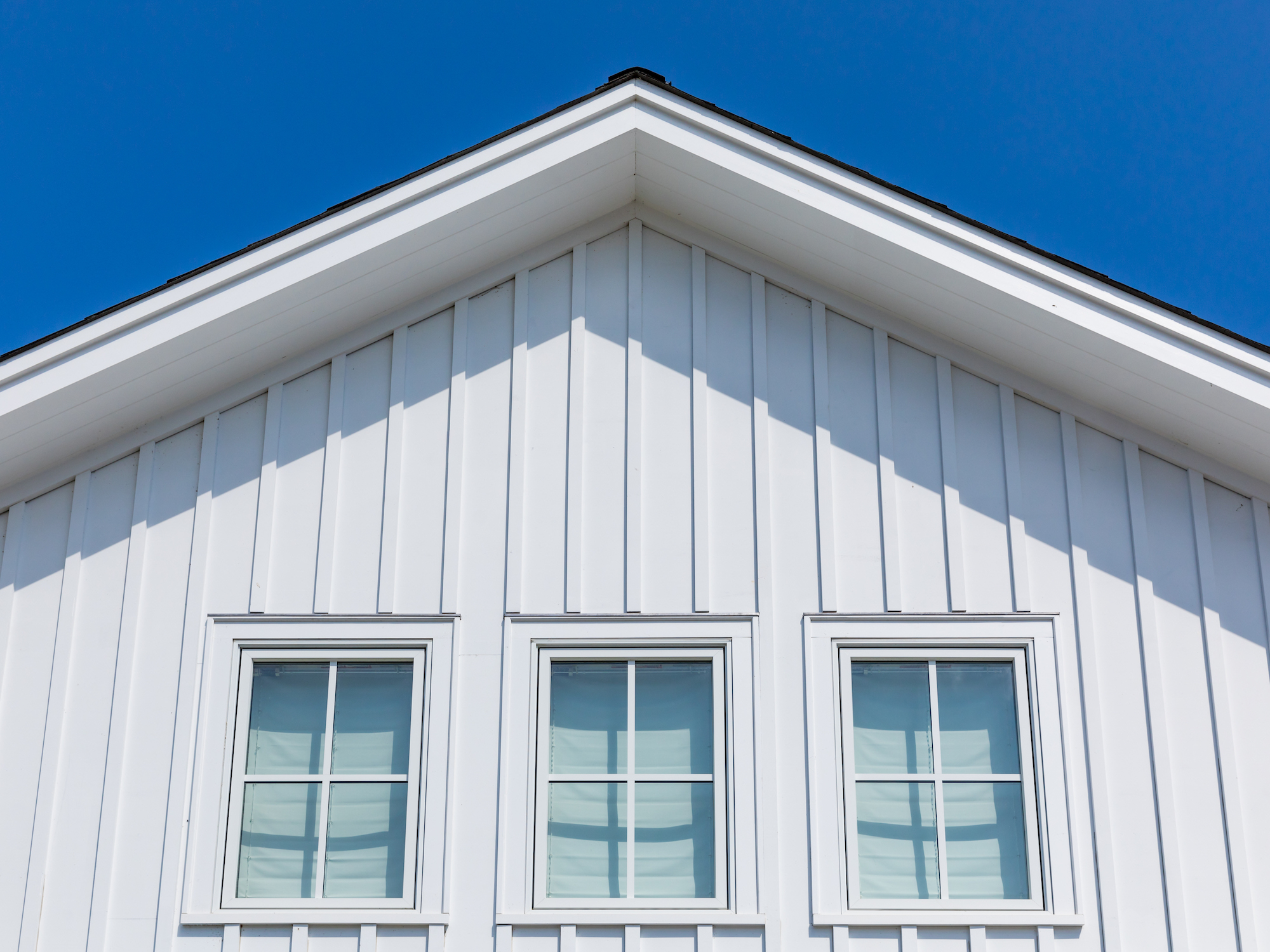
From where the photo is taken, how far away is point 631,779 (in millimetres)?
5371

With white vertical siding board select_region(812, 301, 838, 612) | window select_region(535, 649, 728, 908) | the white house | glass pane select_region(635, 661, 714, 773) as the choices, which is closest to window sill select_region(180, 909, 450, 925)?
the white house

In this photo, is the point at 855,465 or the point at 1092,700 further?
the point at 855,465

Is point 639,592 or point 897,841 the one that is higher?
point 639,592

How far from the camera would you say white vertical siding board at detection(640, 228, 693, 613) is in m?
5.53

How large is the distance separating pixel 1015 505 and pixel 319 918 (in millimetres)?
3641

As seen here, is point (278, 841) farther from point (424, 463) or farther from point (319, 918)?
point (424, 463)

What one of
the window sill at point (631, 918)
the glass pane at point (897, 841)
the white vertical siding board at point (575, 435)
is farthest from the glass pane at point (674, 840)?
the white vertical siding board at point (575, 435)

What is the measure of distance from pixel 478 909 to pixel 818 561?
2.17 metres

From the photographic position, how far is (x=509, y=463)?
18.7ft

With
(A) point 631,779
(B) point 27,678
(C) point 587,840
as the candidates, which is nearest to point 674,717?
(A) point 631,779

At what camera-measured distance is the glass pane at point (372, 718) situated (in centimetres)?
540

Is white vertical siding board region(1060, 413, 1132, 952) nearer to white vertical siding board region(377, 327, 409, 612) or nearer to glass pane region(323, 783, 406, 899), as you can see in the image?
glass pane region(323, 783, 406, 899)

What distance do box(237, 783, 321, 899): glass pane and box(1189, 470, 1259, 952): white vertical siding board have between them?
4.01 metres

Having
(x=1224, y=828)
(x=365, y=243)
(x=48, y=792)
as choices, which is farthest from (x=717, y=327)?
(x=48, y=792)
